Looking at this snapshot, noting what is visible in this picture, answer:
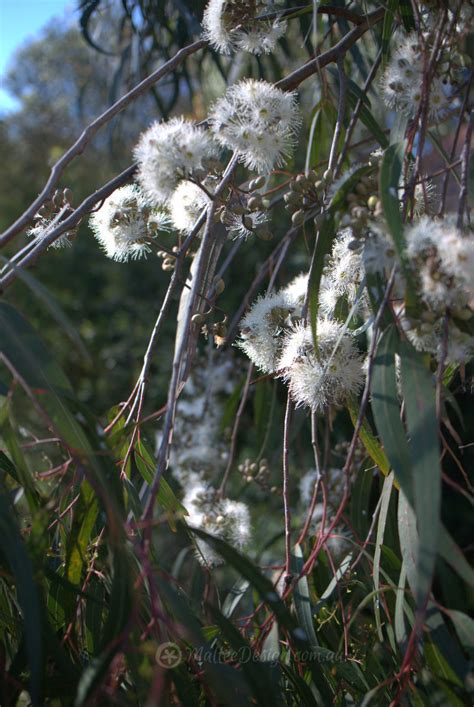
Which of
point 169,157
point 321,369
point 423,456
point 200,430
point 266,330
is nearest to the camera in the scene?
point 423,456

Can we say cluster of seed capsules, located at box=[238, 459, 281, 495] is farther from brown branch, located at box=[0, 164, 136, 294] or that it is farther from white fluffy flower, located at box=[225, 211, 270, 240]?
brown branch, located at box=[0, 164, 136, 294]

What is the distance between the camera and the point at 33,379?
0.80 meters

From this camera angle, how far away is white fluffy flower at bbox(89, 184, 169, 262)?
1.02m

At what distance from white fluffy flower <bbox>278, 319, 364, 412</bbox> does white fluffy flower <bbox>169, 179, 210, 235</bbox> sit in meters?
0.24

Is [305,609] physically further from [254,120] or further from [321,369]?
[254,120]

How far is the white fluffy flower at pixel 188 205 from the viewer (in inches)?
38.3

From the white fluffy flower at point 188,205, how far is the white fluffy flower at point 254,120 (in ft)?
0.36

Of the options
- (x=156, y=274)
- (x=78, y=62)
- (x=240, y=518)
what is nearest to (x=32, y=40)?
(x=78, y=62)

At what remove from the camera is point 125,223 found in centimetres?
102

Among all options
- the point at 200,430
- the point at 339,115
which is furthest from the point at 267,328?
the point at 200,430

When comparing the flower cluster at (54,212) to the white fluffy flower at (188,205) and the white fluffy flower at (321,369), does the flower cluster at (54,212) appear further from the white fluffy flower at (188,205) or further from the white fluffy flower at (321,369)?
the white fluffy flower at (321,369)

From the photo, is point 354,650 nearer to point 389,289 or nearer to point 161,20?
point 389,289

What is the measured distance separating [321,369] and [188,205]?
317mm

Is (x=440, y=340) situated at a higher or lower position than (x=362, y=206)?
lower
